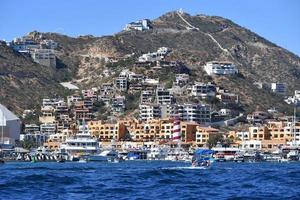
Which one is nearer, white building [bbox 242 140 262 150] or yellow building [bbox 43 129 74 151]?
white building [bbox 242 140 262 150]

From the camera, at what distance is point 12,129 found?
191625 mm

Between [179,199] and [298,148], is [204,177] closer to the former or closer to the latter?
[179,199]

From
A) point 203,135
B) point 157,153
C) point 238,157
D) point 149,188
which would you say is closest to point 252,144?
point 203,135

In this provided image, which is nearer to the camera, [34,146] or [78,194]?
[78,194]

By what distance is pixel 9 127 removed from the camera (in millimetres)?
190500

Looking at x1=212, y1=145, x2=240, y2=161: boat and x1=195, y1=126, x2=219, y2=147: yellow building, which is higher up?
x1=195, y1=126, x2=219, y2=147: yellow building

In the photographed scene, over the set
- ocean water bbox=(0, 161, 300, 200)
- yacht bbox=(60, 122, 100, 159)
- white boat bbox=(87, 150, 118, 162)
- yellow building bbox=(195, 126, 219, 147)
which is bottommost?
ocean water bbox=(0, 161, 300, 200)

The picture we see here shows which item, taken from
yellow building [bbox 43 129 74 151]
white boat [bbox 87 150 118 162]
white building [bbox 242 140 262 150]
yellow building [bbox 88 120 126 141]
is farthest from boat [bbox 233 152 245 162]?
yellow building [bbox 88 120 126 141]

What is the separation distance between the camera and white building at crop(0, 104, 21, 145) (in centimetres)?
18900

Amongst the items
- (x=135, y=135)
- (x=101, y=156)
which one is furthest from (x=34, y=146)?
(x=101, y=156)

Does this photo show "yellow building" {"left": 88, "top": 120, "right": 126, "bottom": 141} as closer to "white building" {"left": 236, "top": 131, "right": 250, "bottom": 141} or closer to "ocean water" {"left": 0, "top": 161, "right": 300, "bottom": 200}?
"white building" {"left": 236, "top": 131, "right": 250, "bottom": 141}

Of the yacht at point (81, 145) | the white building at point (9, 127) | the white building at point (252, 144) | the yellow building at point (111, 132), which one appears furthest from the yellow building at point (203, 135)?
the white building at point (9, 127)

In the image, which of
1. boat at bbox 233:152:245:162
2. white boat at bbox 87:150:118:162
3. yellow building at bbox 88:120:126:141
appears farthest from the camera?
yellow building at bbox 88:120:126:141

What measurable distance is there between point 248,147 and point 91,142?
98.0ft
